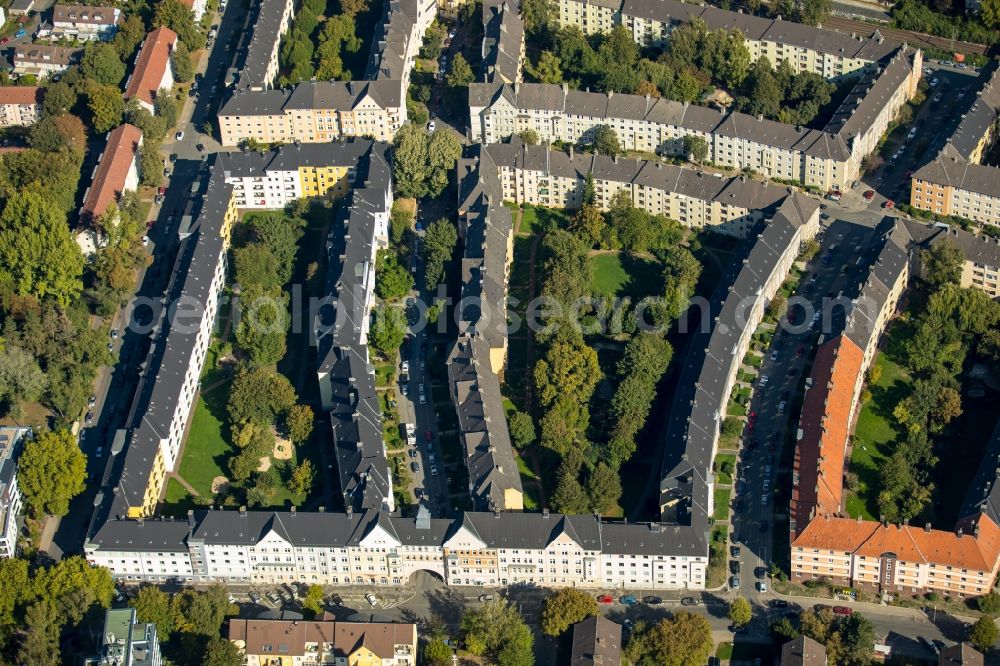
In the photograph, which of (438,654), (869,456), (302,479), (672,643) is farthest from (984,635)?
(302,479)

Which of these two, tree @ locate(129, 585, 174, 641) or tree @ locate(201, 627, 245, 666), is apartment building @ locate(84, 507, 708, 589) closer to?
tree @ locate(129, 585, 174, 641)

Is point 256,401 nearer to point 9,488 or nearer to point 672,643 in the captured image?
point 9,488

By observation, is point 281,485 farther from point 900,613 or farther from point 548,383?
point 900,613

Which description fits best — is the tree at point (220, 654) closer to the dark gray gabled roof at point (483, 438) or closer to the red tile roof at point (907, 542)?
the dark gray gabled roof at point (483, 438)

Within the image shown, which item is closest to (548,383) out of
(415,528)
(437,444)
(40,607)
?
(437,444)

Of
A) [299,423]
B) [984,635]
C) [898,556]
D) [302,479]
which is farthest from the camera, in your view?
[299,423]

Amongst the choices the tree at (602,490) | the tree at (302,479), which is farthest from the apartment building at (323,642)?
the tree at (602,490)

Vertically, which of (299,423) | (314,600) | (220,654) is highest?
(299,423)
